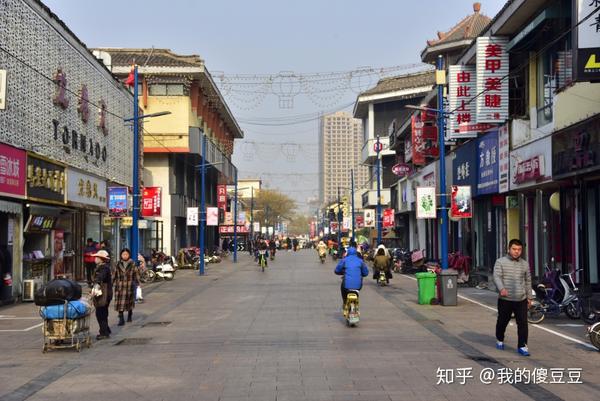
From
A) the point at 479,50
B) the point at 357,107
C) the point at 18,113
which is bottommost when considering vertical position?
the point at 18,113

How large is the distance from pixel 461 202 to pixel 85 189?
14.5 meters

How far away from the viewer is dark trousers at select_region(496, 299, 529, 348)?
11.5 metres

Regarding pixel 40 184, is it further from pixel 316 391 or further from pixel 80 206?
pixel 316 391

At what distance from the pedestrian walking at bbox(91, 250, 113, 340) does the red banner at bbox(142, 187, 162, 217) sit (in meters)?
23.6

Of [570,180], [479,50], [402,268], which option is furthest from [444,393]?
[402,268]

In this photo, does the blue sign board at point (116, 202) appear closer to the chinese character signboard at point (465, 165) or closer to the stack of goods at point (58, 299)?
the chinese character signboard at point (465, 165)

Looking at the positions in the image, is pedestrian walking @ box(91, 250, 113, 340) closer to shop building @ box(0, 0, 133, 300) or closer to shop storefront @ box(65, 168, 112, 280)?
shop building @ box(0, 0, 133, 300)

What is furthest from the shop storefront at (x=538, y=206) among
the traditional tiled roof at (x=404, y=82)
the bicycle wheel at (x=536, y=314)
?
the traditional tiled roof at (x=404, y=82)

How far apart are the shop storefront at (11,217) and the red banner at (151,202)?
51.5 ft

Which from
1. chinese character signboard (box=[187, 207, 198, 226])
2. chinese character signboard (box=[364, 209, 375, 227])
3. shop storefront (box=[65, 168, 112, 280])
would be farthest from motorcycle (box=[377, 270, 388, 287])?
chinese character signboard (box=[364, 209, 375, 227])

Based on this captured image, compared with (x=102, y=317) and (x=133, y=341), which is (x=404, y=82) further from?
(x=133, y=341)

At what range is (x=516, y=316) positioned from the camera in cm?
1167

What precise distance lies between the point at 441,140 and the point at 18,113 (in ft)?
40.6

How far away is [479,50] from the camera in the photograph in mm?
25234
